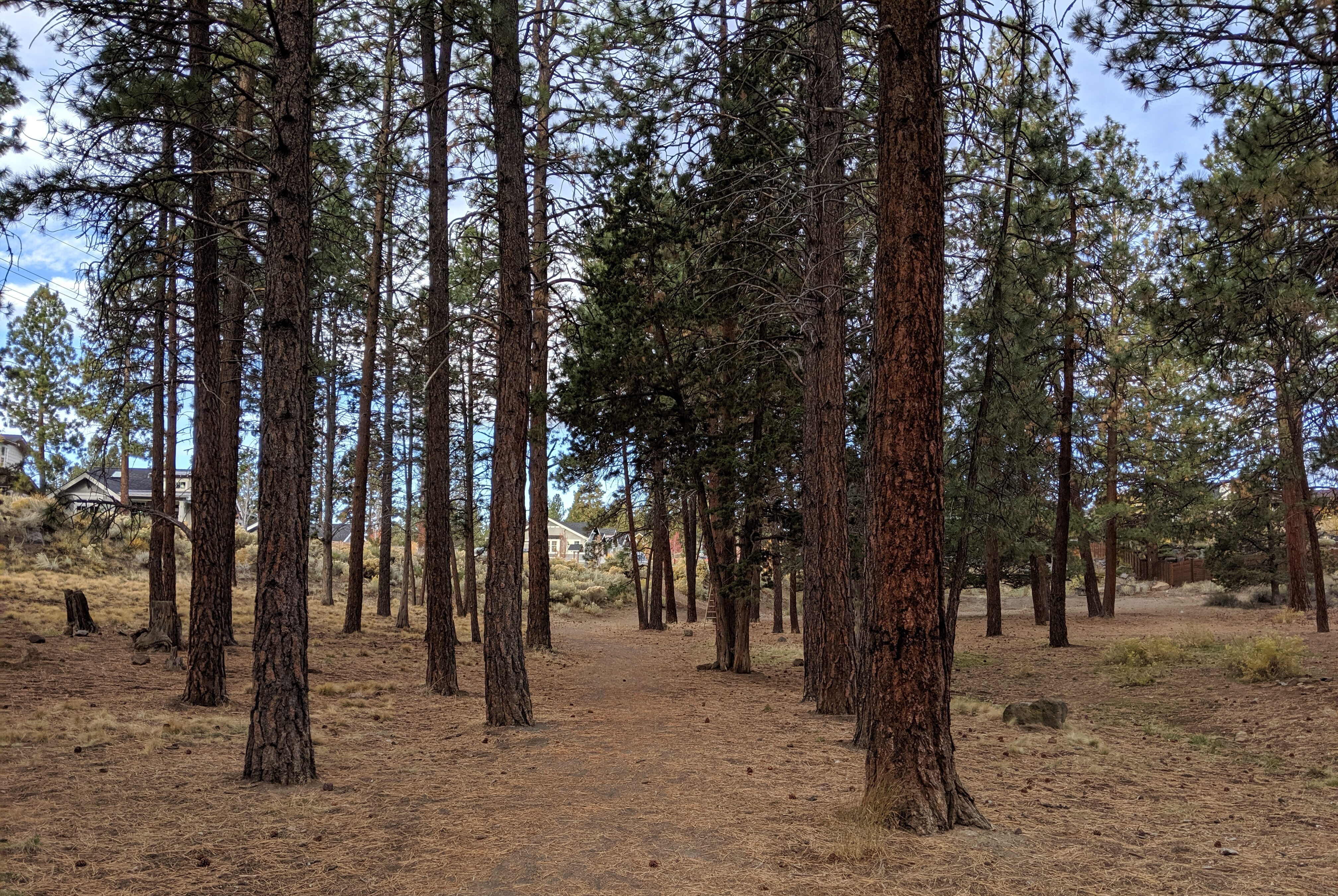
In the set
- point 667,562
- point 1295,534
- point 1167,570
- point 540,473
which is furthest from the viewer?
point 1167,570

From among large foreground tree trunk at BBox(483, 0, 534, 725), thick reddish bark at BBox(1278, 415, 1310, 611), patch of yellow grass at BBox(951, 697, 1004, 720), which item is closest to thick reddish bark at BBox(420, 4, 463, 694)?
large foreground tree trunk at BBox(483, 0, 534, 725)

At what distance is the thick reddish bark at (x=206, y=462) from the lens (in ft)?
28.5

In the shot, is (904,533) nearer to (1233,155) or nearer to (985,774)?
(985,774)

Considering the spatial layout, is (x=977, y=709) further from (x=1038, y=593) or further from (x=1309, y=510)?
(x=1038, y=593)

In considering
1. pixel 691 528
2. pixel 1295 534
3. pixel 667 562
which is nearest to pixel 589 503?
pixel 667 562

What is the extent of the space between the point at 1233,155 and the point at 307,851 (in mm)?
11257

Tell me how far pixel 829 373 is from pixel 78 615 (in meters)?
13.1

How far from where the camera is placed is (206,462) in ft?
29.5

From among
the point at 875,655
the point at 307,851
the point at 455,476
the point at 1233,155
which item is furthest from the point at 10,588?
the point at 1233,155

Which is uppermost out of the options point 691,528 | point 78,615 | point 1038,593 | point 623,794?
point 691,528

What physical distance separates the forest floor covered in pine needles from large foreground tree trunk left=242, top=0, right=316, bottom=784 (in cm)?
48

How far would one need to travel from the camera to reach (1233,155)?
921cm

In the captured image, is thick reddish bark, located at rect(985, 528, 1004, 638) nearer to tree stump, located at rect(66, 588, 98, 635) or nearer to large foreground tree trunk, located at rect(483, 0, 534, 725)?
large foreground tree trunk, located at rect(483, 0, 534, 725)

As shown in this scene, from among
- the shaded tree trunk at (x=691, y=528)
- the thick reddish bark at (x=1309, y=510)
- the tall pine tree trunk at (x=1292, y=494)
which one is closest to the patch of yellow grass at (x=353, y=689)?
the shaded tree trunk at (x=691, y=528)
